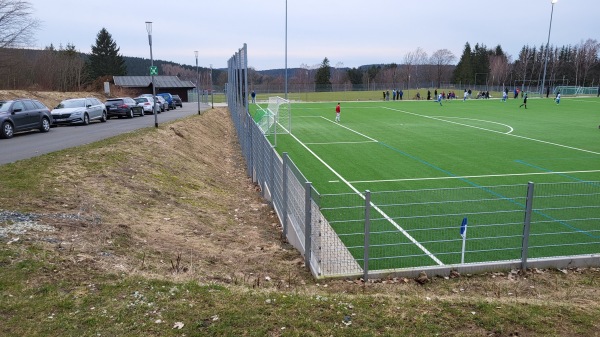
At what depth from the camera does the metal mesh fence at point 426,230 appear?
749 cm

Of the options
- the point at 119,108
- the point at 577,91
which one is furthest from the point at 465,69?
the point at 119,108

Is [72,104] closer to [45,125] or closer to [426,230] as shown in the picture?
[45,125]

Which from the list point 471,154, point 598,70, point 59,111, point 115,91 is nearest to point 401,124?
point 471,154

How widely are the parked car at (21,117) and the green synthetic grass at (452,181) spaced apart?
11436 millimetres

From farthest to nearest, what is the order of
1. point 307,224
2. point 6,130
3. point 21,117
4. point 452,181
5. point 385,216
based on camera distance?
point 21,117 < point 6,130 < point 452,181 < point 385,216 < point 307,224

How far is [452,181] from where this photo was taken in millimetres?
15430

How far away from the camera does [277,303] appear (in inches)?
210

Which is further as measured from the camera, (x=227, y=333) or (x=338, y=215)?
(x=338, y=215)

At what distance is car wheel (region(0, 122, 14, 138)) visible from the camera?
19172 millimetres

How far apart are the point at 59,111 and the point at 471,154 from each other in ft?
70.8

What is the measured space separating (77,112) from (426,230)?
22.4 meters

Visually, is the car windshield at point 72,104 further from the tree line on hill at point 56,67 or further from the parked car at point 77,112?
the tree line on hill at point 56,67

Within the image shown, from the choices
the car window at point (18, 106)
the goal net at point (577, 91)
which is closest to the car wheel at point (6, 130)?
the car window at point (18, 106)

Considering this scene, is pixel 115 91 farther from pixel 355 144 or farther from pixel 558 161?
pixel 558 161
